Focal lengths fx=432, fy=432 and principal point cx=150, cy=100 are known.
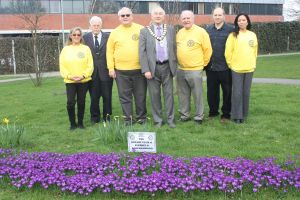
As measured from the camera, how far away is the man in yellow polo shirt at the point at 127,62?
24.9ft

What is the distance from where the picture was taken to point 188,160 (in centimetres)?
562

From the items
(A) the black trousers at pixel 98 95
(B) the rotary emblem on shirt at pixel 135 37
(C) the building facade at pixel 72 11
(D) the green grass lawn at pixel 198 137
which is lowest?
(D) the green grass lawn at pixel 198 137

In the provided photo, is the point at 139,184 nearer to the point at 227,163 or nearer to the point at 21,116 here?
the point at 227,163

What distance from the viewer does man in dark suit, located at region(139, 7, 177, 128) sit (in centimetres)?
737

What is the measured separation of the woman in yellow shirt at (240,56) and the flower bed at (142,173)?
241 centimetres

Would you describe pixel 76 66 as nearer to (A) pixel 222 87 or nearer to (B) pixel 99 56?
(B) pixel 99 56

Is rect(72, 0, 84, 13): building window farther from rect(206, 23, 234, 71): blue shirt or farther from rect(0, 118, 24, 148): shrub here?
rect(0, 118, 24, 148): shrub

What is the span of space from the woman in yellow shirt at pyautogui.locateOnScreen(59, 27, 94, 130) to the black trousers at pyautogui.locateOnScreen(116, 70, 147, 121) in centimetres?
58

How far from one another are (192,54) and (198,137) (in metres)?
1.51

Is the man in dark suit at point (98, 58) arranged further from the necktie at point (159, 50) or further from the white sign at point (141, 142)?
the white sign at point (141, 142)

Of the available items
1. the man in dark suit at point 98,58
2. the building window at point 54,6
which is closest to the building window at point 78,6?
the building window at point 54,6

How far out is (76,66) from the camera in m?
7.52

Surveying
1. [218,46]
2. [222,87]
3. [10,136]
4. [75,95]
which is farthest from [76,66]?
[222,87]

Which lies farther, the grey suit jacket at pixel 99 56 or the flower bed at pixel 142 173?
the grey suit jacket at pixel 99 56
